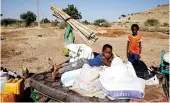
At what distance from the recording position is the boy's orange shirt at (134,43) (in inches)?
215

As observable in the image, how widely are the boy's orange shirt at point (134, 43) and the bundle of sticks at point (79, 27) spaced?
1122 mm

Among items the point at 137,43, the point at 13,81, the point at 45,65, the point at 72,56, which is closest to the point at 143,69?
the point at 137,43

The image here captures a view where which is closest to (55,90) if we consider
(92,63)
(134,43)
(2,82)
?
(92,63)

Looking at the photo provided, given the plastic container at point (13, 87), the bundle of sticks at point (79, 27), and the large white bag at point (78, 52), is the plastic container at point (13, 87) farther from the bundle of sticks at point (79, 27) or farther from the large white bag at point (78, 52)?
the bundle of sticks at point (79, 27)

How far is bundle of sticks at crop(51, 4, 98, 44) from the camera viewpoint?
6184 mm

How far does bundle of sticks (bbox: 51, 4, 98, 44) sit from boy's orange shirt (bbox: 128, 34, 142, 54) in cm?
112

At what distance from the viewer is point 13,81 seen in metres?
4.35

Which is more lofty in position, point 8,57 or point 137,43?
point 137,43

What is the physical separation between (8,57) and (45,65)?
214cm

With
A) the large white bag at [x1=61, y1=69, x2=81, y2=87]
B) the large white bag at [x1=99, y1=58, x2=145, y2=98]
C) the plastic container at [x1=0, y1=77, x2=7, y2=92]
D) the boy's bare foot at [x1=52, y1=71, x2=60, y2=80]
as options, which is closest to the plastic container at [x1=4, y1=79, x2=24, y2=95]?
the plastic container at [x1=0, y1=77, x2=7, y2=92]

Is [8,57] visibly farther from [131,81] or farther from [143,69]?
[131,81]

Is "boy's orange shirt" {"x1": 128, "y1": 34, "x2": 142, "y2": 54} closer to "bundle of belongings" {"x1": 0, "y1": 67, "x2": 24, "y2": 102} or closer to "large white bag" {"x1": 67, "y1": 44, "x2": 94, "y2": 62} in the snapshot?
"large white bag" {"x1": 67, "y1": 44, "x2": 94, "y2": 62}

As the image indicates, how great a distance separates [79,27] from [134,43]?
5.51ft

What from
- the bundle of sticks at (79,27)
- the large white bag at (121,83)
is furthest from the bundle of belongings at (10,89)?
the bundle of sticks at (79,27)
